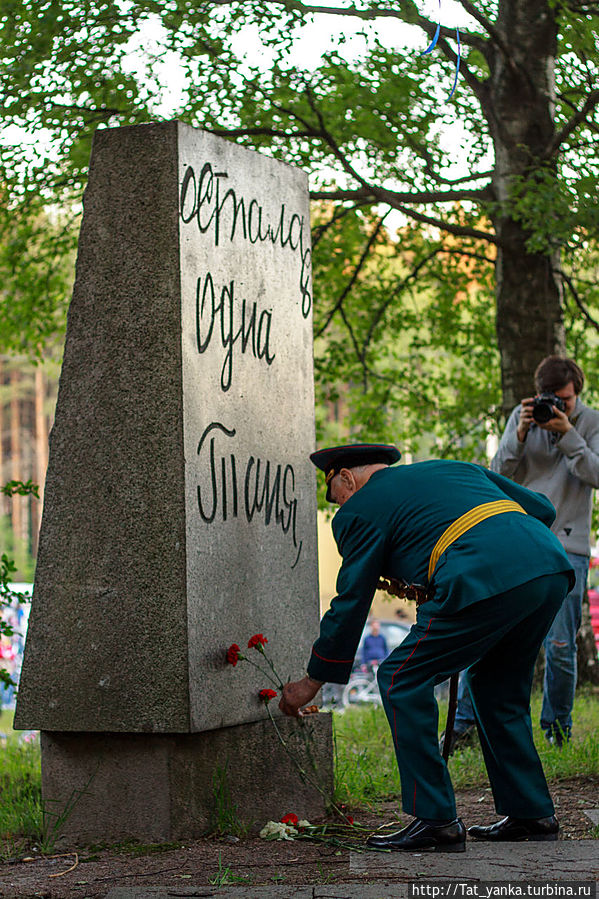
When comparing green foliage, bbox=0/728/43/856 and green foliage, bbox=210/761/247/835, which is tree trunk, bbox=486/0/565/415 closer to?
green foliage, bbox=0/728/43/856

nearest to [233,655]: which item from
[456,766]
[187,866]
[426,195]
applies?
[187,866]

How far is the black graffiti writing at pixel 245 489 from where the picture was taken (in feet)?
13.6

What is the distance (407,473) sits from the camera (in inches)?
150

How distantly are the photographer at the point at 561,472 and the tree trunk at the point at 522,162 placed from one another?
288cm

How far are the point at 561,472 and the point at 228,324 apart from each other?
7.01 feet

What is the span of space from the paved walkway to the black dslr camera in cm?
238

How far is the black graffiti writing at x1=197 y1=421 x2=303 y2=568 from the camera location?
414 cm

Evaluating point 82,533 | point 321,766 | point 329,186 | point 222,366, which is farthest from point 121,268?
point 329,186

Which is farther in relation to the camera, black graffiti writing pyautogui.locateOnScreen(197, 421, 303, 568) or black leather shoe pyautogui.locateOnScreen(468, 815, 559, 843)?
black graffiti writing pyautogui.locateOnScreen(197, 421, 303, 568)

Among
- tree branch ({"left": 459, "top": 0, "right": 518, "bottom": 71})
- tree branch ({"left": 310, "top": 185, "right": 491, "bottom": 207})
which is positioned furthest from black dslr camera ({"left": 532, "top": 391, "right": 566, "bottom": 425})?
tree branch ({"left": 310, "top": 185, "right": 491, "bottom": 207})

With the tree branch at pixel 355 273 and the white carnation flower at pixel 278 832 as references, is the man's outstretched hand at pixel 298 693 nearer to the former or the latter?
the white carnation flower at pixel 278 832

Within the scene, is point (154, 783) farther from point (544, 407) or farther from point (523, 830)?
point (544, 407)

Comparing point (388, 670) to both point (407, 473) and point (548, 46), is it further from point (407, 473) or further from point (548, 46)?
point (548, 46)

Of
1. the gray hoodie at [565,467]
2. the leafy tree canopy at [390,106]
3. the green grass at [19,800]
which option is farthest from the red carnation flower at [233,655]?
the leafy tree canopy at [390,106]
